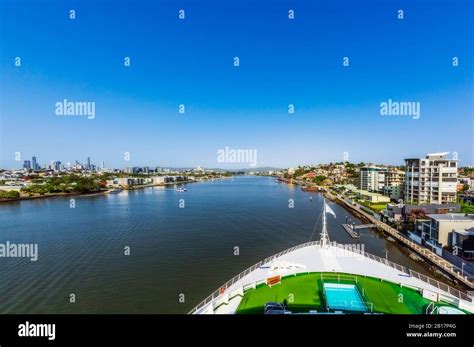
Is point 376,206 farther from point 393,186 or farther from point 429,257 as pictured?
point 429,257

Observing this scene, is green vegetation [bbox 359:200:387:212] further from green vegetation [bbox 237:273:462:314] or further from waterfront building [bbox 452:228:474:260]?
green vegetation [bbox 237:273:462:314]

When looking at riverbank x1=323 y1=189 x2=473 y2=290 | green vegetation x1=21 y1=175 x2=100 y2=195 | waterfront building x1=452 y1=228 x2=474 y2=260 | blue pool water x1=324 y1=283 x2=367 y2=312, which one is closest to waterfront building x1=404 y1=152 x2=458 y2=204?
riverbank x1=323 y1=189 x2=473 y2=290

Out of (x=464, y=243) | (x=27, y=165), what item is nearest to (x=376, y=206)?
(x=464, y=243)

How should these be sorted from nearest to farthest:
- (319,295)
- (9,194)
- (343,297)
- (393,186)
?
(343,297) < (319,295) < (393,186) < (9,194)
